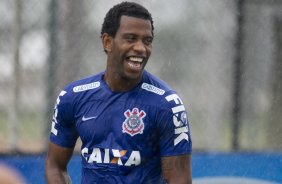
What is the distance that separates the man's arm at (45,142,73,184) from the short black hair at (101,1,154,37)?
80cm

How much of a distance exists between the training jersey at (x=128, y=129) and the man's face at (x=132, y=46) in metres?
0.15

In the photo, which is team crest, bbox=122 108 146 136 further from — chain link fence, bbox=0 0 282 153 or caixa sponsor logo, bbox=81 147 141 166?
chain link fence, bbox=0 0 282 153

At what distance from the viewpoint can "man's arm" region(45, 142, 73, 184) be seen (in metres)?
4.86

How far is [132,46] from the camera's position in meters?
4.45

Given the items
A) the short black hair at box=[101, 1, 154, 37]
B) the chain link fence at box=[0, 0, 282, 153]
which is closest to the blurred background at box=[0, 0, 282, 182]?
the chain link fence at box=[0, 0, 282, 153]

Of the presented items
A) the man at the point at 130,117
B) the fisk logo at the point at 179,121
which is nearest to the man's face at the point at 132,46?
the man at the point at 130,117

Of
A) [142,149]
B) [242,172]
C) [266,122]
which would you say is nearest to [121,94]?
[142,149]

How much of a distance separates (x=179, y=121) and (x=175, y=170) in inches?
11.1

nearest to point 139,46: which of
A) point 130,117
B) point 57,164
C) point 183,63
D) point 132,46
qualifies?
point 132,46

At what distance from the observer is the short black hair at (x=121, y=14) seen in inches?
178

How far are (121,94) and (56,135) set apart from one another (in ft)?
1.71

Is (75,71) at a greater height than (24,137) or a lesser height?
greater

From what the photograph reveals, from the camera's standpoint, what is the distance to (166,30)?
8.08m

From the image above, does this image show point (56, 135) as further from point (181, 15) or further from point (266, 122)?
point (266, 122)
